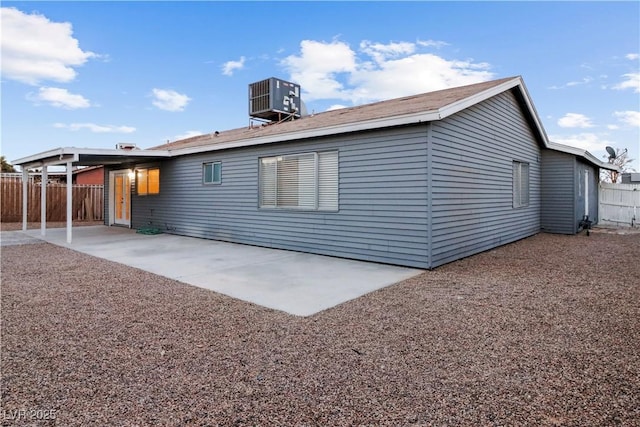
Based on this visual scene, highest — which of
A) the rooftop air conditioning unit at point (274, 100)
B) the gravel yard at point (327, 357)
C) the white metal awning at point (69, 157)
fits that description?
the rooftop air conditioning unit at point (274, 100)

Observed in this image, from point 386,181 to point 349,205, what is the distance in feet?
2.95

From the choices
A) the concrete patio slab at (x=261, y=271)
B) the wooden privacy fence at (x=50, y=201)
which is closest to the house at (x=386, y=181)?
the concrete patio slab at (x=261, y=271)

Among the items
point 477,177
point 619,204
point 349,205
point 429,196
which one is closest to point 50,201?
point 349,205

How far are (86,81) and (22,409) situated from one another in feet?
50.7

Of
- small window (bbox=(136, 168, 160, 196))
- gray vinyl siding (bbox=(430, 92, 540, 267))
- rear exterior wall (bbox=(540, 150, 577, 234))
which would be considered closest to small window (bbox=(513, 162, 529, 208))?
gray vinyl siding (bbox=(430, 92, 540, 267))

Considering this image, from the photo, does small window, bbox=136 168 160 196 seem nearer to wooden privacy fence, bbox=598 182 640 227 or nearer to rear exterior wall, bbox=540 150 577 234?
rear exterior wall, bbox=540 150 577 234

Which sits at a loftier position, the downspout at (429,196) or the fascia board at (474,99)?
the fascia board at (474,99)

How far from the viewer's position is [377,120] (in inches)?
246

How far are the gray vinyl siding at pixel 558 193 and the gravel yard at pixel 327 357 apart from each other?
23.9 ft

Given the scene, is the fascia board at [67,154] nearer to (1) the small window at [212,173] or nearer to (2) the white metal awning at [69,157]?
(2) the white metal awning at [69,157]

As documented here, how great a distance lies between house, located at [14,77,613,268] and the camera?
618 cm

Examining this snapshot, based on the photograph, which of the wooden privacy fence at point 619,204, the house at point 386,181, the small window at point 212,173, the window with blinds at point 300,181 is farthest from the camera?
the wooden privacy fence at point 619,204

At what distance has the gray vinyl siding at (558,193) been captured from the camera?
36.8 feet

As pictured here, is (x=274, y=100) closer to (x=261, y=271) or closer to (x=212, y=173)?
(x=212, y=173)
